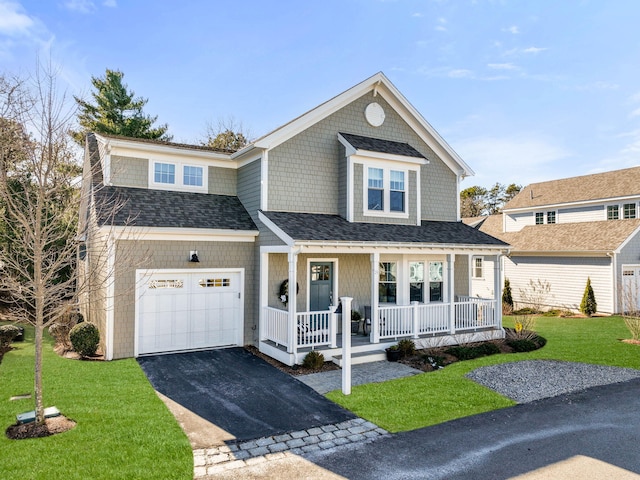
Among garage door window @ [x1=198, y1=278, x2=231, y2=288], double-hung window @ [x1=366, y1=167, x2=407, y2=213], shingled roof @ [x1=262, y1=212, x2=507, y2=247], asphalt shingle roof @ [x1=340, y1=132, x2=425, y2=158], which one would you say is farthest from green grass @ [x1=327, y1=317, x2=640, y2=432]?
asphalt shingle roof @ [x1=340, y1=132, x2=425, y2=158]

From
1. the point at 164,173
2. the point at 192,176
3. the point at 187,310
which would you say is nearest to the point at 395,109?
the point at 192,176

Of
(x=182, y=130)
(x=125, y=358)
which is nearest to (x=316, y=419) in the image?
(x=125, y=358)

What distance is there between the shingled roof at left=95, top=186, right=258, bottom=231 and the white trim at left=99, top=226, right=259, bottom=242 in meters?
0.12

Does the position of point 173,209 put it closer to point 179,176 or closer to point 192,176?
point 179,176

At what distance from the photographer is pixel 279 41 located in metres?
16.9

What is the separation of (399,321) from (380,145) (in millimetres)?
5935

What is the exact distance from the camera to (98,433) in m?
6.13

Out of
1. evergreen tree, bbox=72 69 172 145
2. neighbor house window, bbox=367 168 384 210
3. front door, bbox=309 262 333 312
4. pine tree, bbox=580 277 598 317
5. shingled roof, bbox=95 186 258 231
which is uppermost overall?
evergreen tree, bbox=72 69 172 145

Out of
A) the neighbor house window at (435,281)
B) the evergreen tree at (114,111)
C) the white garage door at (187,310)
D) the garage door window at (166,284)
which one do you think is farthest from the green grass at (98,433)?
the evergreen tree at (114,111)

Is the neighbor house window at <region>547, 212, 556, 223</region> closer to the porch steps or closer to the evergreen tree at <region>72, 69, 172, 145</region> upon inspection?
the porch steps

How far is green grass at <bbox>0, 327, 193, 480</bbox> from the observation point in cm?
512

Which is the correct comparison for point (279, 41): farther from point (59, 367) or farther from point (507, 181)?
point (507, 181)

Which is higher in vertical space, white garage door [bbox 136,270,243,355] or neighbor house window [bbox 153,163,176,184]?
neighbor house window [bbox 153,163,176,184]

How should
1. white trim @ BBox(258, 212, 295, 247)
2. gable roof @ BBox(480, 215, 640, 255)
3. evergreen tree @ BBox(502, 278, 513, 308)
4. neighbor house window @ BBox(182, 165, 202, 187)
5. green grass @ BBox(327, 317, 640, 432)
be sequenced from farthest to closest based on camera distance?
evergreen tree @ BBox(502, 278, 513, 308), gable roof @ BBox(480, 215, 640, 255), neighbor house window @ BBox(182, 165, 202, 187), white trim @ BBox(258, 212, 295, 247), green grass @ BBox(327, 317, 640, 432)
